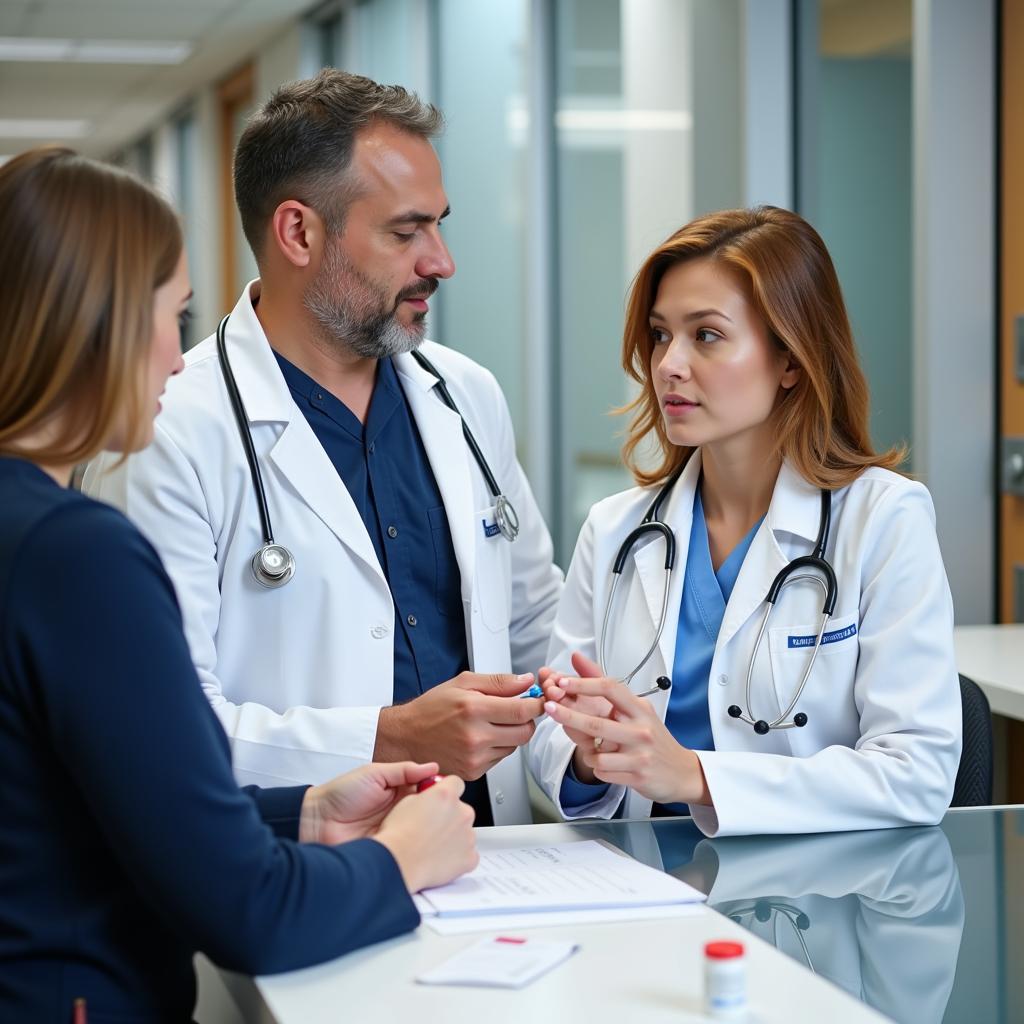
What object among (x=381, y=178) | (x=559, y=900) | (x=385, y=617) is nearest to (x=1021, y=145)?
(x=381, y=178)

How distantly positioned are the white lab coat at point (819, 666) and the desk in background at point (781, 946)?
0.14ft

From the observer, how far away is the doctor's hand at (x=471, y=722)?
1562 mm

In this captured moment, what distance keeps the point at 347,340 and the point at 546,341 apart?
2620 millimetres

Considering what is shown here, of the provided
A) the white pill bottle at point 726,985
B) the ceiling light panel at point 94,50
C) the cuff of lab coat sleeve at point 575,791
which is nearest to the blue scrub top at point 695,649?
the cuff of lab coat sleeve at point 575,791

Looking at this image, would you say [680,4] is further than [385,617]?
Yes

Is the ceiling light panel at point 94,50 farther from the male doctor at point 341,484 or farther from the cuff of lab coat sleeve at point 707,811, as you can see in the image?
the cuff of lab coat sleeve at point 707,811

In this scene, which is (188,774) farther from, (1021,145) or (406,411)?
(1021,145)

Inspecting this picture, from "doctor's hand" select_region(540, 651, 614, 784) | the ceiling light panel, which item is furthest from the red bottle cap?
the ceiling light panel

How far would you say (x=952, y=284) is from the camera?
285 centimetres

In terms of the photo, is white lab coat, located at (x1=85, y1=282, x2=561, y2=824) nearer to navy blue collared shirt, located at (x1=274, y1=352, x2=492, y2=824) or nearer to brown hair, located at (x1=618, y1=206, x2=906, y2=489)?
Answer: navy blue collared shirt, located at (x1=274, y1=352, x2=492, y2=824)

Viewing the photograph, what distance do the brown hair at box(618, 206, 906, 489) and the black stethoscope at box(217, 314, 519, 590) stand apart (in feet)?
1.43

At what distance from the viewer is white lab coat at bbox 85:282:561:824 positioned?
5.60ft

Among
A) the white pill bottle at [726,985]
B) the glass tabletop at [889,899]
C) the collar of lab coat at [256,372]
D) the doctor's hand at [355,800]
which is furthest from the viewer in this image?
the collar of lab coat at [256,372]


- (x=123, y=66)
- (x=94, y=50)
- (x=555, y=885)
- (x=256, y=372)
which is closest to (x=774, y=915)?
(x=555, y=885)
